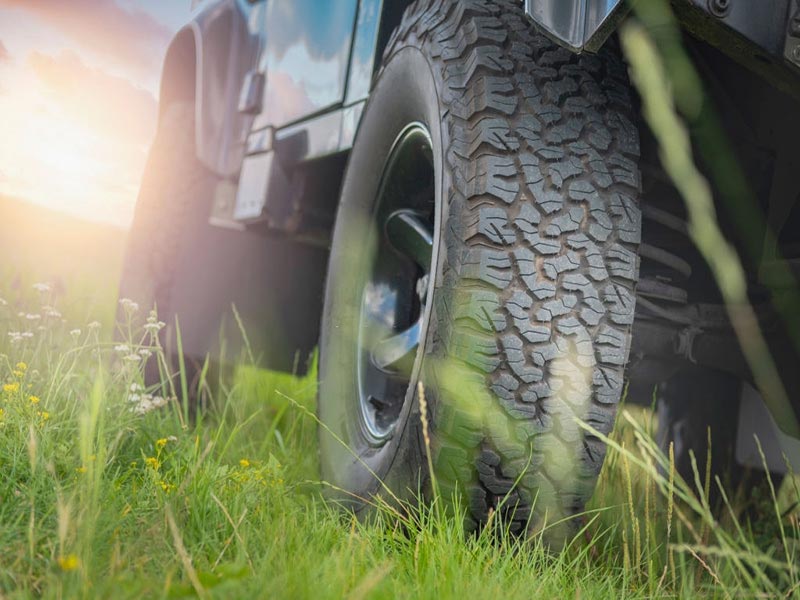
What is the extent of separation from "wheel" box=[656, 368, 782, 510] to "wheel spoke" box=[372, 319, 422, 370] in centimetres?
97

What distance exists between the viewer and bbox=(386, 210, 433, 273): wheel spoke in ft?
6.08

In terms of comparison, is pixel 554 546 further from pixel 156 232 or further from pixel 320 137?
pixel 156 232

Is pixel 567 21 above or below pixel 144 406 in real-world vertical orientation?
above

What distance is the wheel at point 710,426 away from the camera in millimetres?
2432

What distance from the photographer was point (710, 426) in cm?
247

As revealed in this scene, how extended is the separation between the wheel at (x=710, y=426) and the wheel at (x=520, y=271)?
1.15 meters

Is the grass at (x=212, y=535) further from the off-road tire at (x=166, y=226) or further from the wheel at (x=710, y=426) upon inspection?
the off-road tire at (x=166, y=226)

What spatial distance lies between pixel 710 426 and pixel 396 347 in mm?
1082

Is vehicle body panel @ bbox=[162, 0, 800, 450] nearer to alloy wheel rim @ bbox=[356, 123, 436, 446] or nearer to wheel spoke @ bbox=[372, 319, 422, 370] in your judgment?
alloy wheel rim @ bbox=[356, 123, 436, 446]

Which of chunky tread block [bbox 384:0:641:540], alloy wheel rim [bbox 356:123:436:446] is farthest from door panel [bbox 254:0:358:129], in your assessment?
chunky tread block [bbox 384:0:641:540]

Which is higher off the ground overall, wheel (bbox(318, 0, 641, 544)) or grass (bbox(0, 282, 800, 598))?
wheel (bbox(318, 0, 641, 544))

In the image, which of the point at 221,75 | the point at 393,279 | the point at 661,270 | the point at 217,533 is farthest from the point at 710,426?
the point at 221,75

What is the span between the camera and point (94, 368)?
6.34 ft

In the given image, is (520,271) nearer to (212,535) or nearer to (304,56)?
(212,535)
